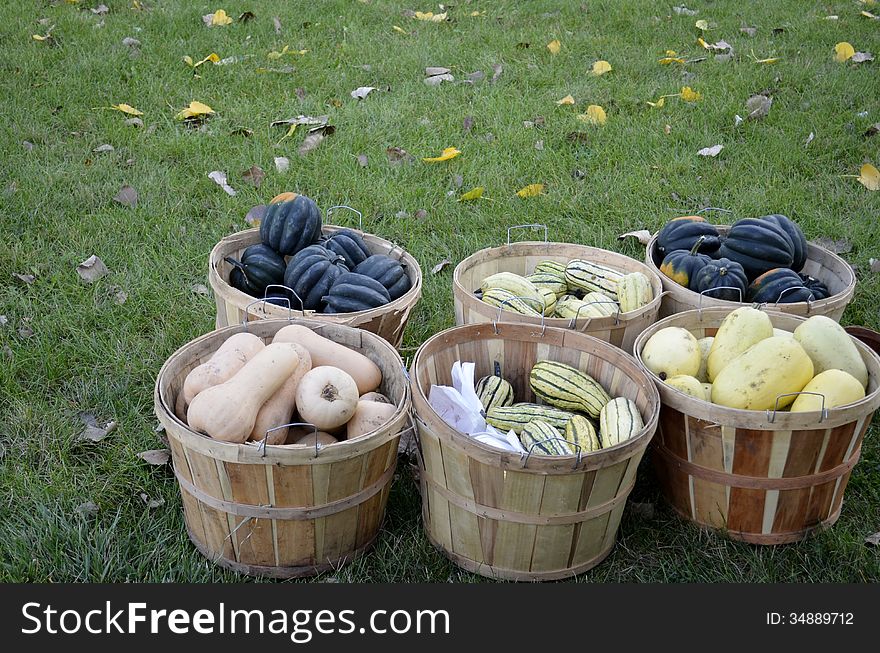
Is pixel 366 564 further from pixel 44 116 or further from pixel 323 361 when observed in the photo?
pixel 44 116

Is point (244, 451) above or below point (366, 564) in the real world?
above

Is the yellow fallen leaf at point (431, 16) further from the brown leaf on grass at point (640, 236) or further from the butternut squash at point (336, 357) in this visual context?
the butternut squash at point (336, 357)

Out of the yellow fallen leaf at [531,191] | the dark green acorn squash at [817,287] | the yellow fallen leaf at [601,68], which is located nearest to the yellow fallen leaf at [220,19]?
the yellow fallen leaf at [601,68]

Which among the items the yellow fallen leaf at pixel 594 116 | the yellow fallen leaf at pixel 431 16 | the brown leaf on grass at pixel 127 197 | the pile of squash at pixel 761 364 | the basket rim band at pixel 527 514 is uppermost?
the pile of squash at pixel 761 364

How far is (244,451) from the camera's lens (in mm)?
2572

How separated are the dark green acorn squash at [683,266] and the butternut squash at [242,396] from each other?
1782 mm

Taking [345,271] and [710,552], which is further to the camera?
[345,271]

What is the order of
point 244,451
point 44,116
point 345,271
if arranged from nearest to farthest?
point 244,451, point 345,271, point 44,116

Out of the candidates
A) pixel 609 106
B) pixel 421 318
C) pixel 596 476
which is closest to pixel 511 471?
pixel 596 476

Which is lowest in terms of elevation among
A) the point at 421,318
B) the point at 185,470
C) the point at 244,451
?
the point at 421,318

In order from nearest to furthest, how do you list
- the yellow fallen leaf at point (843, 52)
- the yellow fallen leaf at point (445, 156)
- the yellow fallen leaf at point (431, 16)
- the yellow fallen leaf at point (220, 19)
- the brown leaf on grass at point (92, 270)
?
the brown leaf on grass at point (92, 270), the yellow fallen leaf at point (445, 156), the yellow fallen leaf at point (843, 52), the yellow fallen leaf at point (220, 19), the yellow fallen leaf at point (431, 16)

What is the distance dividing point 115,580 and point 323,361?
3.28 feet

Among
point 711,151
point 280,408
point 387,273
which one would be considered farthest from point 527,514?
point 711,151

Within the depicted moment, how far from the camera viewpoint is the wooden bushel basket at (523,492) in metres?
2.61
